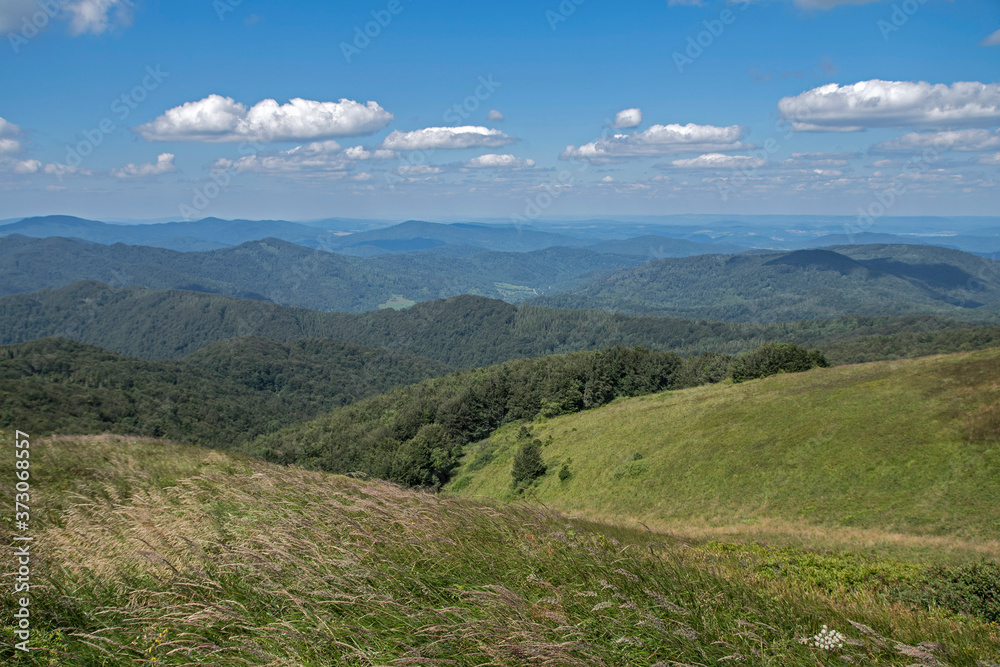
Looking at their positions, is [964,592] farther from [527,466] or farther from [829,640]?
[527,466]

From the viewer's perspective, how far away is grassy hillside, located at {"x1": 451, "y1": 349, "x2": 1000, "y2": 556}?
20.0 metres

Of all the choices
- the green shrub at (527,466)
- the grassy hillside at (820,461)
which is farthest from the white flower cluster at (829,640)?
the green shrub at (527,466)

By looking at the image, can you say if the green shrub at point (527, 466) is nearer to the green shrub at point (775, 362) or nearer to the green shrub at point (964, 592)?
the green shrub at point (775, 362)

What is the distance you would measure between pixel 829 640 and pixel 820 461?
25.4 meters

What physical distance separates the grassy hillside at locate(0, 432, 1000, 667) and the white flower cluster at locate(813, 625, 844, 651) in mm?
62

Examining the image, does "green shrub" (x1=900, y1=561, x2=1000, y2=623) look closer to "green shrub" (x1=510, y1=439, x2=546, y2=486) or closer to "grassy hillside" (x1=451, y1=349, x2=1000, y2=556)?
"grassy hillside" (x1=451, y1=349, x2=1000, y2=556)

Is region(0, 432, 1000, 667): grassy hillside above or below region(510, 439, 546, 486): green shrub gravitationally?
above

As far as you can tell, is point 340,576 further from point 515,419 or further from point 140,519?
point 515,419

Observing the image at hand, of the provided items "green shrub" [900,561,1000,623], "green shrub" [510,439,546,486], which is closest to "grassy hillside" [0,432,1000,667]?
"green shrub" [900,561,1000,623]

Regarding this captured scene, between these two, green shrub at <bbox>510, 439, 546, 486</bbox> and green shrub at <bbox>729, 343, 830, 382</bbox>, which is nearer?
green shrub at <bbox>510, 439, 546, 486</bbox>

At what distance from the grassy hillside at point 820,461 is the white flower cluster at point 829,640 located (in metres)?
13.5

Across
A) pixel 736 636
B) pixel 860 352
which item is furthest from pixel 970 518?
pixel 860 352

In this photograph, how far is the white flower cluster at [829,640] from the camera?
3.99 metres

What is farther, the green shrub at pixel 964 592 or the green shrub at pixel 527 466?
the green shrub at pixel 527 466
